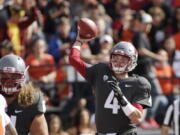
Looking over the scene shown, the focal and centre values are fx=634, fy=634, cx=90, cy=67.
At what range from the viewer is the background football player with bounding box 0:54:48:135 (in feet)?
21.5

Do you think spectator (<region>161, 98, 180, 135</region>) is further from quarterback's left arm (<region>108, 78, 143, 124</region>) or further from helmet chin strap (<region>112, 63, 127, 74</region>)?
quarterback's left arm (<region>108, 78, 143, 124</region>)

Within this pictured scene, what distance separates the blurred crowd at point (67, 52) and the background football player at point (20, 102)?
3.94 metres

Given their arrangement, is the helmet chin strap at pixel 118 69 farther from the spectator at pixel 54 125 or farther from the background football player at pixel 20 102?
the spectator at pixel 54 125

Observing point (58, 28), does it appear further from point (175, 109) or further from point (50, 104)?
point (175, 109)

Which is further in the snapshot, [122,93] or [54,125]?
[54,125]

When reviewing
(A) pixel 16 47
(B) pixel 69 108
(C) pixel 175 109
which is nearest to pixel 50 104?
(B) pixel 69 108

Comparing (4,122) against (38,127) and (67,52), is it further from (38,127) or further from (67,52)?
(67,52)

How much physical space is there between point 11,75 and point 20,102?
30cm

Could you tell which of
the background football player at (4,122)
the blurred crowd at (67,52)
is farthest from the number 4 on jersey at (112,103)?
the blurred crowd at (67,52)

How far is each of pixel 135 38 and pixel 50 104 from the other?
195 cm

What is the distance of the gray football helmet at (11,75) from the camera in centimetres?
652

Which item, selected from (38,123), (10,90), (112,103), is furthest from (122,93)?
(10,90)

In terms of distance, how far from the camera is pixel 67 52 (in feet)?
38.3

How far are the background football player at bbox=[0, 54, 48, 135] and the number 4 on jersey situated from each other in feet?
3.14
